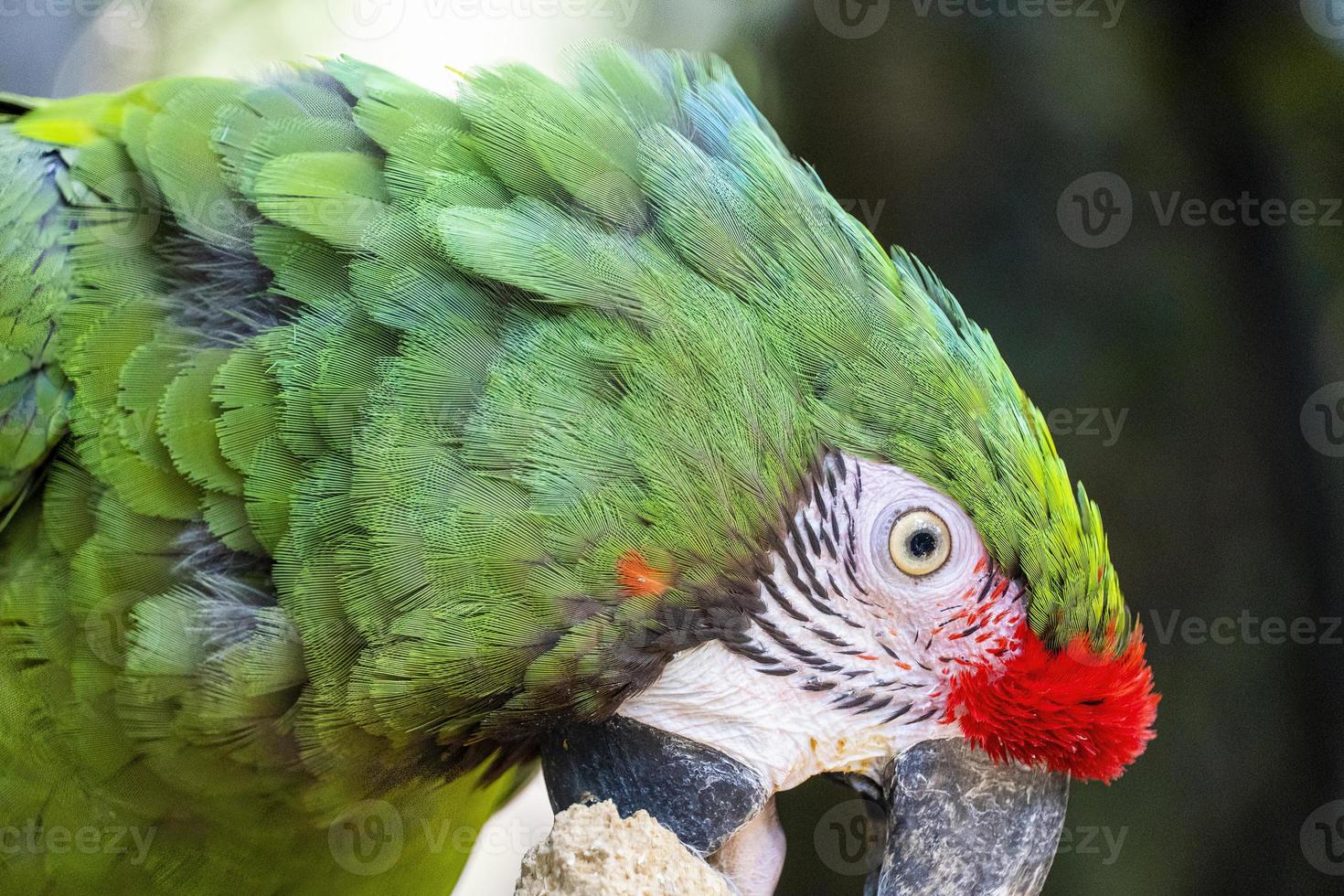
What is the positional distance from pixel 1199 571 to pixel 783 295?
216cm

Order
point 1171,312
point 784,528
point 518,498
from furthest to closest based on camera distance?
point 1171,312, point 784,528, point 518,498

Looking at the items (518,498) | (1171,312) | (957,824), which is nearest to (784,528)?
(518,498)

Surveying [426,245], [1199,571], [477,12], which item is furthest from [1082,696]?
[477,12]

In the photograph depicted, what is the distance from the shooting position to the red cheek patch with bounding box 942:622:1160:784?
5.01ft

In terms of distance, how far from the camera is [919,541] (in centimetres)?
151

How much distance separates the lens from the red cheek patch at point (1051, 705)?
153cm

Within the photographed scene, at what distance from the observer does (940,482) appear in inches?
58.9

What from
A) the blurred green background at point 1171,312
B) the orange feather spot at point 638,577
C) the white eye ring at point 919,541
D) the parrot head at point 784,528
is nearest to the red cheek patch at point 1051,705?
the parrot head at point 784,528

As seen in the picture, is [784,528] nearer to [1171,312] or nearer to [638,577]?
[638,577]

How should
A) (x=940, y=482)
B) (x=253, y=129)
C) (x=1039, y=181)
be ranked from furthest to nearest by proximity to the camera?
1. (x=1039, y=181)
2. (x=253, y=129)
3. (x=940, y=482)

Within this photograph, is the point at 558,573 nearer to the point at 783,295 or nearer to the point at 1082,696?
the point at 783,295

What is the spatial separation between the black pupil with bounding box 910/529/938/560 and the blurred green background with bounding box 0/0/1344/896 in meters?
1.69

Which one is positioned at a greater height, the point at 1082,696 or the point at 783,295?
the point at 783,295

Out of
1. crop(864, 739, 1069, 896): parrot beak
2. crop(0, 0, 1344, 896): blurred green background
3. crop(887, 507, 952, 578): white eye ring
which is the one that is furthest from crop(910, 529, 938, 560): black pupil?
crop(0, 0, 1344, 896): blurred green background
